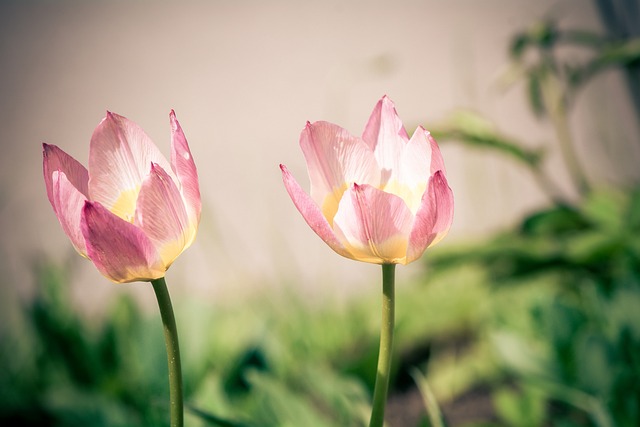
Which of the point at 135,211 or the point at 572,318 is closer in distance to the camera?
the point at 135,211

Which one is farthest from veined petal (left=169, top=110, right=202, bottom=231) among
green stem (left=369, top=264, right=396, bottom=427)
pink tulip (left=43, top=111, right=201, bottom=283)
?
green stem (left=369, top=264, right=396, bottom=427)

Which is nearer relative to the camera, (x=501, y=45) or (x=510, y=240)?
(x=510, y=240)

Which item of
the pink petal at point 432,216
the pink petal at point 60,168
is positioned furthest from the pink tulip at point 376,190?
the pink petal at point 60,168

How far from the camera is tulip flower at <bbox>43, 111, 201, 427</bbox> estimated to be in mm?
285

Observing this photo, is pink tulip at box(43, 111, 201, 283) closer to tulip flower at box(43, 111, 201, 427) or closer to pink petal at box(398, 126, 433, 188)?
tulip flower at box(43, 111, 201, 427)

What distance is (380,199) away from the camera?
12.0 inches

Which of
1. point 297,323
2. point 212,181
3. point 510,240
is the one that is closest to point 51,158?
point 510,240

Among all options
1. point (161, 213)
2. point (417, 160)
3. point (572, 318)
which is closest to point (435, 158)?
point (417, 160)

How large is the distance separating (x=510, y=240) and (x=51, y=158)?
1.00m

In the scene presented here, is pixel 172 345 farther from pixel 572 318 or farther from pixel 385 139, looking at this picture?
pixel 572 318

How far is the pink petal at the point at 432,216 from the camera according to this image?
0.29 meters

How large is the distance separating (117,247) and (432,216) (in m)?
0.15

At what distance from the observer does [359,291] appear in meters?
1.74

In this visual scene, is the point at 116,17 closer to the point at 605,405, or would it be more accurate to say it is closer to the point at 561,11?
the point at 561,11
